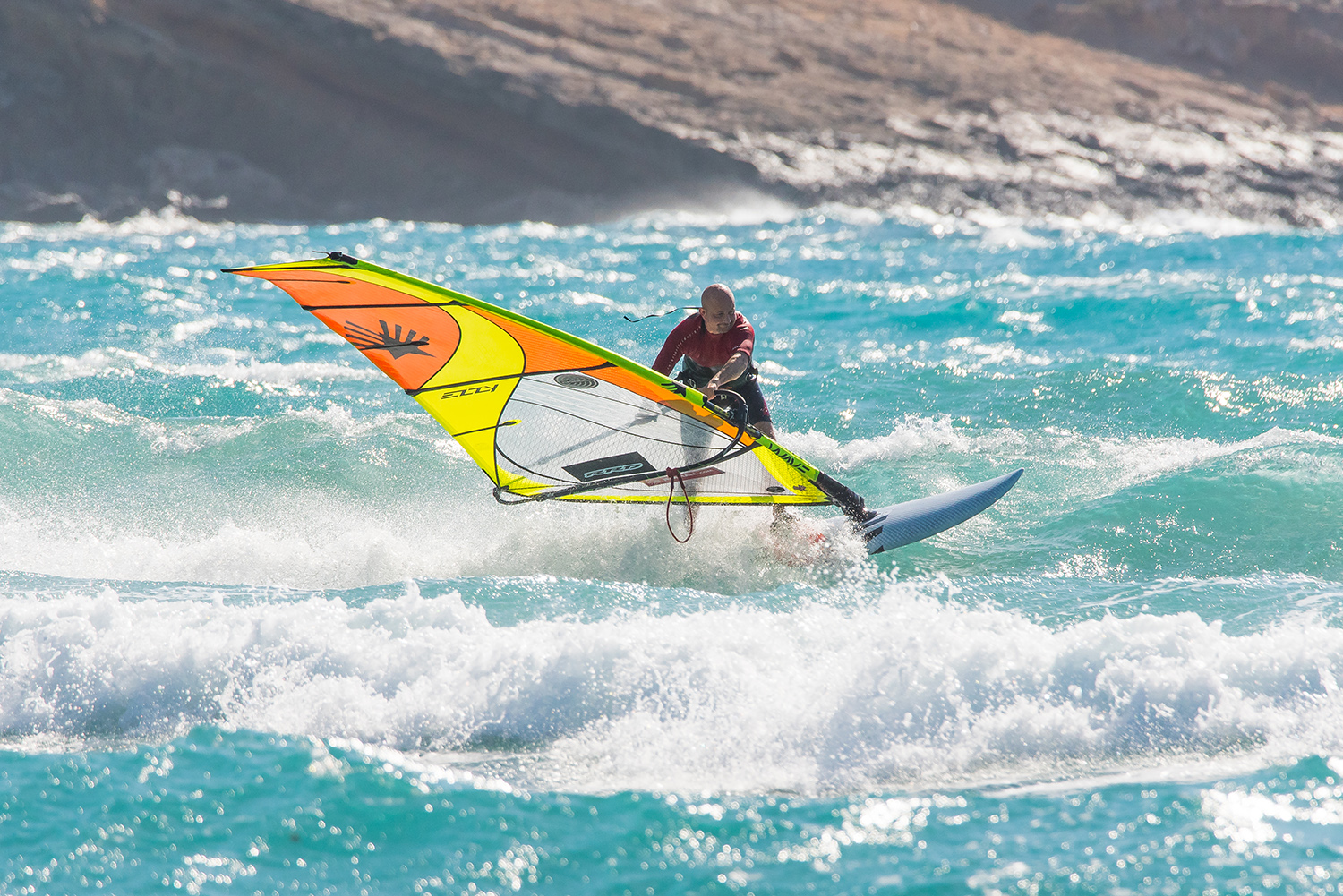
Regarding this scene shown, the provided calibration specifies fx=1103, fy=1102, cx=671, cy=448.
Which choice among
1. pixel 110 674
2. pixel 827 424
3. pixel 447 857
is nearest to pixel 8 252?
pixel 827 424

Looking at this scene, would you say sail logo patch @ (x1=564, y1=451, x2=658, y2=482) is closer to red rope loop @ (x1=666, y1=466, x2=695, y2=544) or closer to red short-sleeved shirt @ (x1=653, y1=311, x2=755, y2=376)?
red rope loop @ (x1=666, y1=466, x2=695, y2=544)

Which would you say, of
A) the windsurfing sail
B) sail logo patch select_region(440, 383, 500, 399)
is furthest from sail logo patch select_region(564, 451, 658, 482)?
sail logo patch select_region(440, 383, 500, 399)

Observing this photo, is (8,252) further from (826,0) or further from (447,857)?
(826,0)

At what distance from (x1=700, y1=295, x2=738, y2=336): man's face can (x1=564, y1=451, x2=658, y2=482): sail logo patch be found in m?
0.86

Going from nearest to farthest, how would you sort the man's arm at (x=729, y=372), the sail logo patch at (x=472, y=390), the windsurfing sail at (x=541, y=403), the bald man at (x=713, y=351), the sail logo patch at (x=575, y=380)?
1. the windsurfing sail at (x=541, y=403)
2. the sail logo patch at (x=575, y=380)
3. the sail logo patch at (x=472, y=390)
4. the man's arm at (x=729, y=372)
5. the bald man at (x=713, y=351)

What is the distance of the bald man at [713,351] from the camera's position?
252 inches

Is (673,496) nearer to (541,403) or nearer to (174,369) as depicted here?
(541,403)

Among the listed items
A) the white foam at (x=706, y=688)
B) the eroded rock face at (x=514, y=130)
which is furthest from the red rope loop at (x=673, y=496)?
the eroded rock face at (x=514, y=130)

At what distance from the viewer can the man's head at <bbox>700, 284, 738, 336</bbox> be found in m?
6.29

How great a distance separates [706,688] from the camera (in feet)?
15.3

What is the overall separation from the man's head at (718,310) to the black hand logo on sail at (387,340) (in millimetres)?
1613

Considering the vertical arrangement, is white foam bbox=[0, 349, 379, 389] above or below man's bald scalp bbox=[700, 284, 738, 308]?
below

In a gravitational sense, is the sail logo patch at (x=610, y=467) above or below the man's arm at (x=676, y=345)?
below

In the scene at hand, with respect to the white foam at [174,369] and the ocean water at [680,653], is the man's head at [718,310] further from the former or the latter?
the white foam at [174,369]
